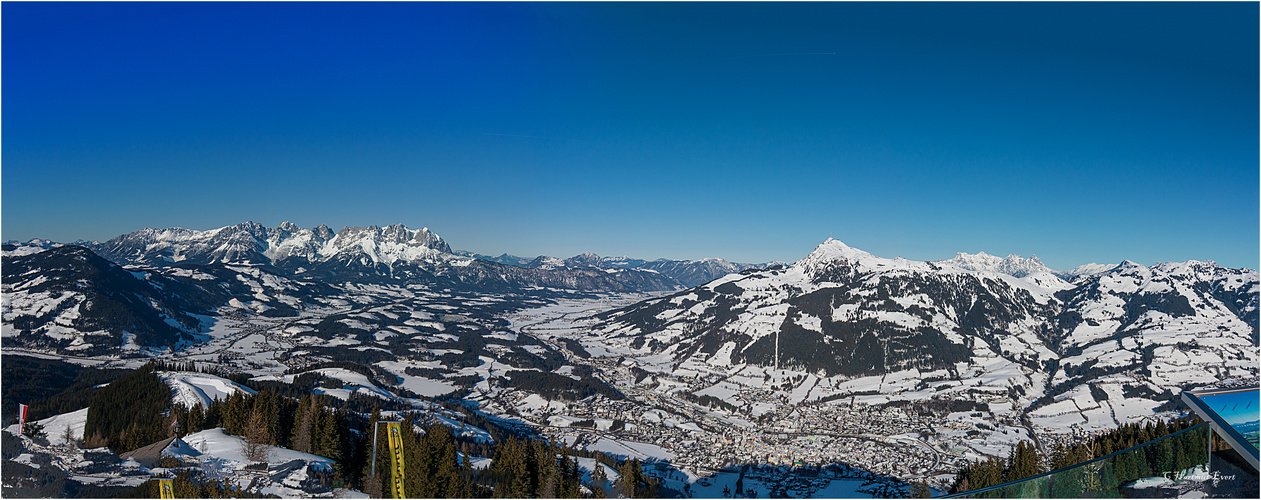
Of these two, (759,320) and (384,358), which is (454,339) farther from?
(759,320)

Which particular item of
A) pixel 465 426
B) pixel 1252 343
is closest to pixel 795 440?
pixel 465 426

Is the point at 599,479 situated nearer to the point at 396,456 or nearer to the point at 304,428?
the point at 396,456

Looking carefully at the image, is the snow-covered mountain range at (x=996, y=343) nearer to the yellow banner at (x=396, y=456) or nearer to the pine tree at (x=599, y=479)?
the pine tree at (x=599, y=479)

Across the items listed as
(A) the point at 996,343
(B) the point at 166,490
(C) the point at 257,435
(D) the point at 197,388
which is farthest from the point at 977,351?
(B) the point at 166,490

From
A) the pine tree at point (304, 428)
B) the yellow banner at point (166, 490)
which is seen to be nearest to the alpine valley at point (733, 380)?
the pine tree at point (304, 428)

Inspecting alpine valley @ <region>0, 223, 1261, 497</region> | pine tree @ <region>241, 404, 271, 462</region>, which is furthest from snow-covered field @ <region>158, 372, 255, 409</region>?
pine tree @ <region>241, 404, 271, 462</region>
